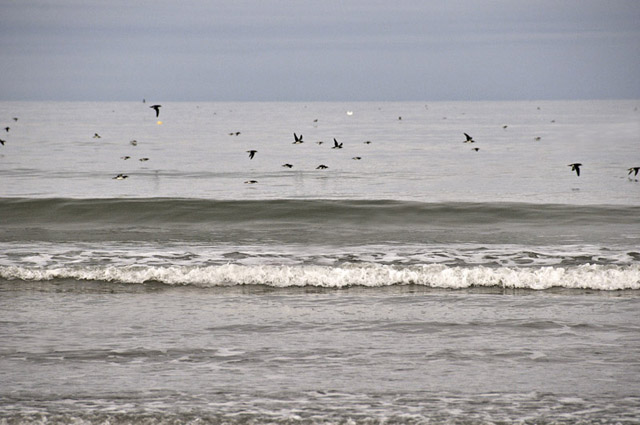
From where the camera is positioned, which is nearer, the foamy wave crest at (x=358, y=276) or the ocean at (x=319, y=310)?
the ocean at (x=319, y=310)

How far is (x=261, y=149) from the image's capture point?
64.6m

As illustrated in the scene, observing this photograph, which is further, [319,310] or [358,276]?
[358,276]

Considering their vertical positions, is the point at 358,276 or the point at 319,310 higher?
the point at 358,276

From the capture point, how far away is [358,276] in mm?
14531

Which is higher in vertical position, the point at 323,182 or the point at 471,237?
the point at 323,182

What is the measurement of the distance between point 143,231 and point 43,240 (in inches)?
120

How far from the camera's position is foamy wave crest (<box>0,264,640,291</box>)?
1411 cm

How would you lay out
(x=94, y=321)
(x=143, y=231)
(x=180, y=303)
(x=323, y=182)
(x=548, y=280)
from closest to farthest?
(x=94, y=321), (x=180, y=303), (x=548, y=280), (x=143, y=231), (x=323, y=182)

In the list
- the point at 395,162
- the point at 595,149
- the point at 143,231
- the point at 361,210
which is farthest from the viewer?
the point at 595,149

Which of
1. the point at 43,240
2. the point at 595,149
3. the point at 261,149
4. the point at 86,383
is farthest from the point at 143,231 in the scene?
the point at 595,149

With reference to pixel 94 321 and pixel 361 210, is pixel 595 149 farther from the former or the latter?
pixel 94 321

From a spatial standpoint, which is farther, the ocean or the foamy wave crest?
the foamy wave crest

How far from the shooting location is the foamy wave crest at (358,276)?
14.1 m

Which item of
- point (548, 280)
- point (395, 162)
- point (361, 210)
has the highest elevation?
point (395, 162)
